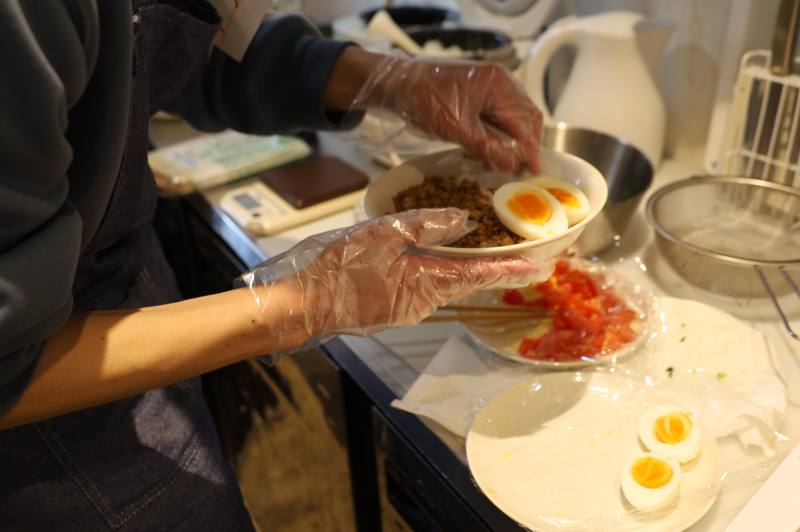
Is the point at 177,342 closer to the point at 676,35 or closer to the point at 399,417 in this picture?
the point at 399,417

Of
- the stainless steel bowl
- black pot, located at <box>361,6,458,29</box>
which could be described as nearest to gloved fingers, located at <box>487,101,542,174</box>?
the stainless steel bowl

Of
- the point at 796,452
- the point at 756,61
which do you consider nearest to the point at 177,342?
the point at 796,452

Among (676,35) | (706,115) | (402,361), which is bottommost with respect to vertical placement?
(402,361)

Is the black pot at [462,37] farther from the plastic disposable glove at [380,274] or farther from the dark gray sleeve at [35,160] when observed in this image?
the dark gray sleeve at [35,160]

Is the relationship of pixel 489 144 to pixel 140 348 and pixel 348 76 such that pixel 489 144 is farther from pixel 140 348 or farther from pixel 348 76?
pixel 140 348

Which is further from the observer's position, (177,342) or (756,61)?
(756,61)

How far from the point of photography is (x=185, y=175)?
1357mm

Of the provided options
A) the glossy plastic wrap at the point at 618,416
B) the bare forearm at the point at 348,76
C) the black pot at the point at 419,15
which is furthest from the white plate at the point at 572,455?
the black pot at the point at 419,15

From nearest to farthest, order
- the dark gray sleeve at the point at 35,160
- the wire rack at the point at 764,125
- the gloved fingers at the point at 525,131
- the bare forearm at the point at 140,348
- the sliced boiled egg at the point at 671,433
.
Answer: the dark gray sleeve at the point at 35,160
the bare forearm at the point at 140,348
the sliced boiled egg at the point at 671,433
the gloved fingers at the point at 525,131
the wire rack at the point at 764,125

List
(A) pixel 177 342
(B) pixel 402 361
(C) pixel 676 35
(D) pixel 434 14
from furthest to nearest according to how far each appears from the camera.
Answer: (D) pixel 434 14, (C) pixel 676 35, (B) pixel 402 361, (A) pixel 177 342

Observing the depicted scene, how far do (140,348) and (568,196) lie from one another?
54cm

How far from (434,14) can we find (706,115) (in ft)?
2.51

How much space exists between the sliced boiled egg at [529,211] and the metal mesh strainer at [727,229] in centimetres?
24

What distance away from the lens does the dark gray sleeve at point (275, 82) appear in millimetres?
1037
